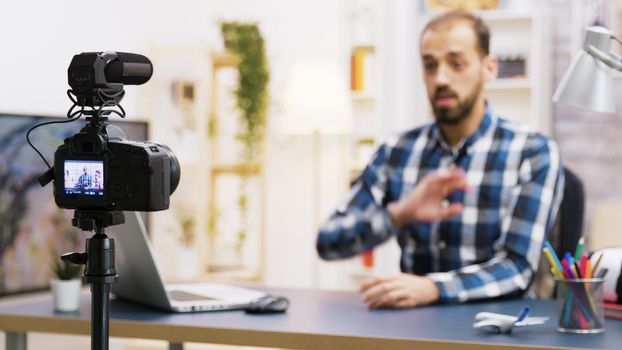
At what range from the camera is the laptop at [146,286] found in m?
1.94

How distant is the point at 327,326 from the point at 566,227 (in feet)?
3.30

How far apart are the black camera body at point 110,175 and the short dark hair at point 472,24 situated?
1.24 meters

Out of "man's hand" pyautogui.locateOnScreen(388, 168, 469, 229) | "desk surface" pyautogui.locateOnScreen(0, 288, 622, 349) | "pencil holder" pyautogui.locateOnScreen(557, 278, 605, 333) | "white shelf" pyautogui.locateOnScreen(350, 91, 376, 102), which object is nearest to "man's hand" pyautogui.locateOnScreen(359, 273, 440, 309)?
"desk surface" pyautogui.locateOnScreen(0, 288, 622, 349)

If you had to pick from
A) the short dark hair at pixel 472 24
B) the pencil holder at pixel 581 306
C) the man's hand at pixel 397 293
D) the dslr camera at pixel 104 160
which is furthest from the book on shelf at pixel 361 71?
the dslr camera at pixel 104 160

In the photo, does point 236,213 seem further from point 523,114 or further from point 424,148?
point 424,148

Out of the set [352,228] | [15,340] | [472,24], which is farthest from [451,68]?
[15,340]

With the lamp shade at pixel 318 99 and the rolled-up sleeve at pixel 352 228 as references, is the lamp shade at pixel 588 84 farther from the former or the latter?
the lamp shade at pixel 318 99

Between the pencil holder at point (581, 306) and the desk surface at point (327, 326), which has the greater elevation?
the pencil holder at point (581, 306)

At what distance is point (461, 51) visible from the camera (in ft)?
8.34

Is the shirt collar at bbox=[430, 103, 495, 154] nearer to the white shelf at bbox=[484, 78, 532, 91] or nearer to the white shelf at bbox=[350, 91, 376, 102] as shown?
the white shelf at bbox=[484, 78, 532, 91]

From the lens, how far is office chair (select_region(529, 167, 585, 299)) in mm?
2609

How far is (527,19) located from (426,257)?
2.47m

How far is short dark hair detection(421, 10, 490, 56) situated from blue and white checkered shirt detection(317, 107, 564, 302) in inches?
6.8

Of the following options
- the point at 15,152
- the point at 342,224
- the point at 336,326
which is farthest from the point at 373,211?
the point at 15,152
